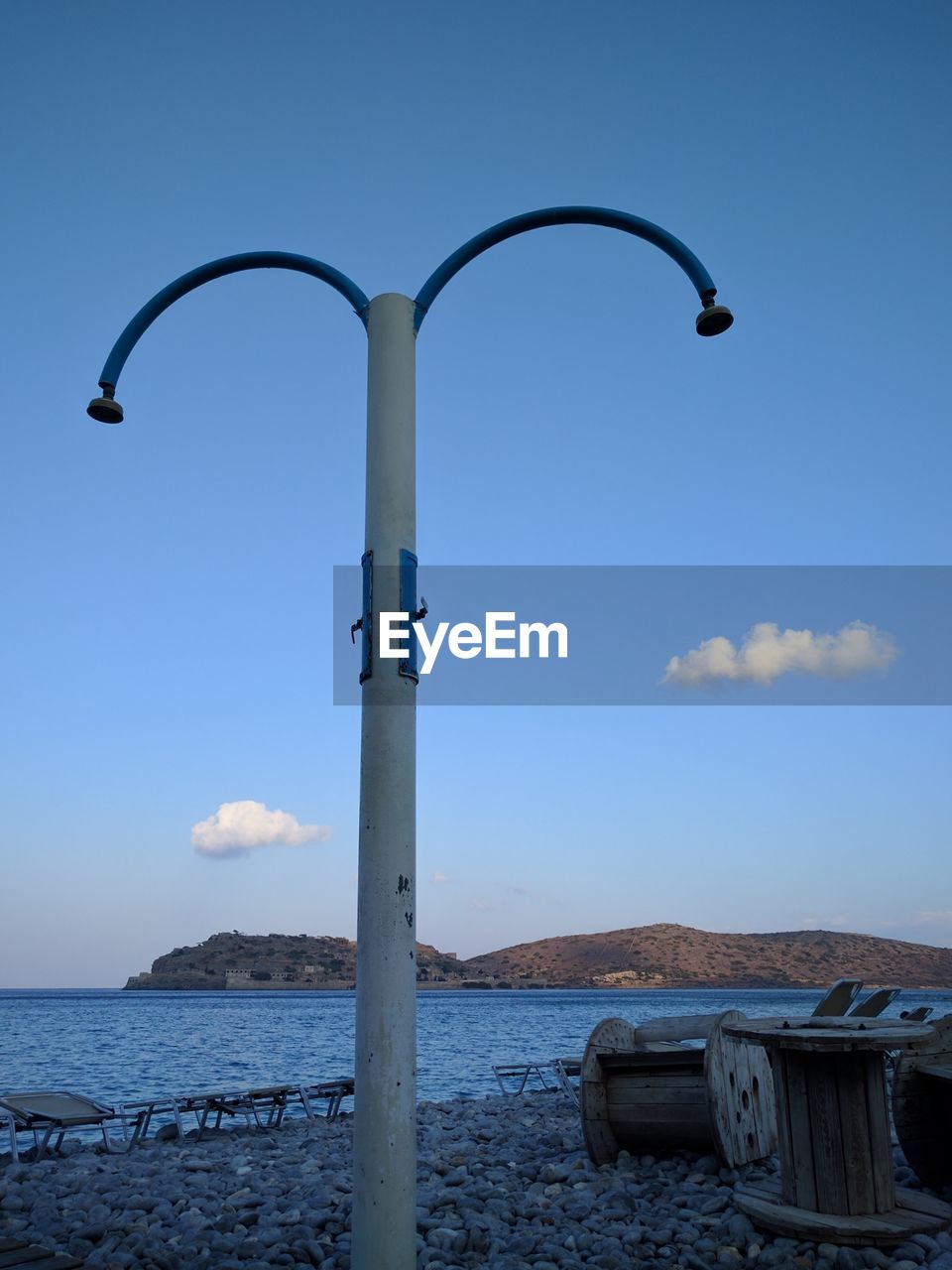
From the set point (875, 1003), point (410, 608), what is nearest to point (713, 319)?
point (410, 608)

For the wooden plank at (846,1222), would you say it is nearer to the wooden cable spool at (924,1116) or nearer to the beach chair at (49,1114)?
the wooden cable spool at (924,1116)

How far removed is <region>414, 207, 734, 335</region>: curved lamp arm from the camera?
5.74 metres

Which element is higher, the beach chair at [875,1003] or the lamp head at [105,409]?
the lamp head at [105,409]

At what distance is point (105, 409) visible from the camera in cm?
608

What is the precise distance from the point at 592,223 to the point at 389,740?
338 cm

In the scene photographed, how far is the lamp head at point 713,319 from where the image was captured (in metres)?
5.88

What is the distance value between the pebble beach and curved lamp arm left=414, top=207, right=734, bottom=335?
5590 mm

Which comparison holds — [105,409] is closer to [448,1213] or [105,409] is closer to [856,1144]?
[448,1213]

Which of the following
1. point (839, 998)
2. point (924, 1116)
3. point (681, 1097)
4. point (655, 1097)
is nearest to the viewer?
point (924, 1116)

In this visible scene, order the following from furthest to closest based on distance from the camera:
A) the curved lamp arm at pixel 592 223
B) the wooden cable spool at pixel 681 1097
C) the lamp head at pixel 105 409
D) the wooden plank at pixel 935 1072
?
1. the wooden cable spool at pixel 681 1097
2. the wooden plank at pixel 935 1072
3. the lamp head at pixel 105 409
4. the curved lamp arm at pixel 592 223

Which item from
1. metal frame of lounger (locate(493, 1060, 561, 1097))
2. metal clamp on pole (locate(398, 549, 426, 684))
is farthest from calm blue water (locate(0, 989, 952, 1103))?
metal clamp on pole (locate(398, 549, 426, 684))

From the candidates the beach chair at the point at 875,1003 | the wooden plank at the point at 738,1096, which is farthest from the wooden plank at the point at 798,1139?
the beach chair at the point at 875,1003

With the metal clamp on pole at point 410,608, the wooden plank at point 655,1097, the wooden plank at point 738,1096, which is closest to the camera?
the metal clamp on pole at point 410,608

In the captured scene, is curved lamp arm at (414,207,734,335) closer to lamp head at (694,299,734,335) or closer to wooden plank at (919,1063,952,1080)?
lamp head at (694,299,734,335)
